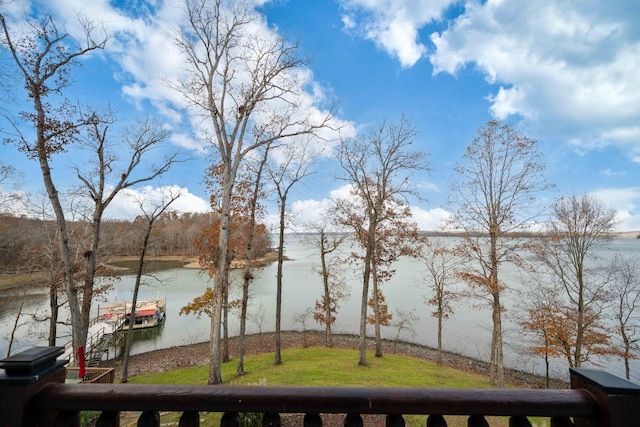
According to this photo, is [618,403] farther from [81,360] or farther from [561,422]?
[81,360]

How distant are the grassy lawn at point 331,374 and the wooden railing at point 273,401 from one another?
837cm

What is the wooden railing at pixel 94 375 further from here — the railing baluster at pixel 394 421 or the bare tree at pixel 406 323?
the bare tree at pixel 406 323

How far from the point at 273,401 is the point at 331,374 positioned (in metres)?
10.6

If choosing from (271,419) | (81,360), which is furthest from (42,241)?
(271,419)

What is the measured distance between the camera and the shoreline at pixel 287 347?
48.5ft

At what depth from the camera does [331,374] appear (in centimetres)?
1044

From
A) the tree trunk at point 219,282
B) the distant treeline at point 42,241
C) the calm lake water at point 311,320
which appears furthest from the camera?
the calm lake water at point 311,320

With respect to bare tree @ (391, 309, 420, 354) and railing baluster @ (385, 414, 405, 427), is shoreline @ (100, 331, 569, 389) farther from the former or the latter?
railing baluster @ (385, 414, 405, 427)

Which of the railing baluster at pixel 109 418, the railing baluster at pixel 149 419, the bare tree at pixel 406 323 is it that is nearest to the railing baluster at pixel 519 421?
the railing baluster at pixel 149 419

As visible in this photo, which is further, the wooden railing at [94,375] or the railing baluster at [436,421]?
the wooden railing at [94,375]

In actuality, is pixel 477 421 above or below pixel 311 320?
above

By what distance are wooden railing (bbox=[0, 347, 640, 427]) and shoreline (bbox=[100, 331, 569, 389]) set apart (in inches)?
621

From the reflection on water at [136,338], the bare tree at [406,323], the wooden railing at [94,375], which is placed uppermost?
the wooden railing at [94,375]

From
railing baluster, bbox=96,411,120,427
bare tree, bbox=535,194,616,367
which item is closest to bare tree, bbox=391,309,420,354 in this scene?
bare tree, bbox=535,194,616,367
